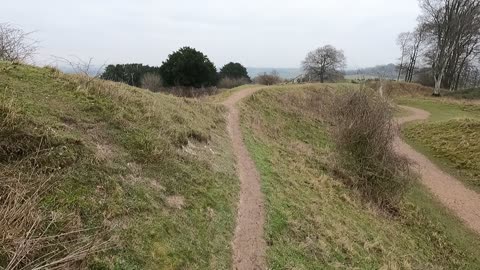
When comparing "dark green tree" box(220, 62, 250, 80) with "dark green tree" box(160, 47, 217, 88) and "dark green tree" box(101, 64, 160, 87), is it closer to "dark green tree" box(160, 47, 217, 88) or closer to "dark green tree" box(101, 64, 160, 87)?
"dark green tree" box(101, 64, 160, 87)

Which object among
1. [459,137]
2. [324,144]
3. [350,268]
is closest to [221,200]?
[350,268]

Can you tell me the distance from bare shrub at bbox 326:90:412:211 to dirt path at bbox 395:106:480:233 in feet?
7.86

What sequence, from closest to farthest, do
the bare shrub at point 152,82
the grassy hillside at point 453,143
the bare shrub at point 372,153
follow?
1. the bare shrub at point 372,153
2. the grassy hillside at point 453,143
3. the bare shrub at point 152,82

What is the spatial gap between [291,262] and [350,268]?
1.59 meters

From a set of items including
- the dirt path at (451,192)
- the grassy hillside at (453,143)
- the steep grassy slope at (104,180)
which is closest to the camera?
the steep grassy slope at (104,180)

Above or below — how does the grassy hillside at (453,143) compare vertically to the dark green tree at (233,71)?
below

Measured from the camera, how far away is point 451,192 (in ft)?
54.1

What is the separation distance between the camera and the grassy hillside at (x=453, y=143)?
18.7 meters

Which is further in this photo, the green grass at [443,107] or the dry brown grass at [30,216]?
the green grass at [443,107]

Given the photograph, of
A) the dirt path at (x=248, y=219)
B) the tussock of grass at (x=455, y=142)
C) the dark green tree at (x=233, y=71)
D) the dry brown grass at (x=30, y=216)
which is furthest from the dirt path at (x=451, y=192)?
the dark green tree at (x=233, y=71)

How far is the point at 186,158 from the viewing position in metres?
9.63

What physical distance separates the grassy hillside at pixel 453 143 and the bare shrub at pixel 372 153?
5.87 meters

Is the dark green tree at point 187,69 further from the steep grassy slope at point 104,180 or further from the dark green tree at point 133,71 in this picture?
the steep grassy slope at point 104,180

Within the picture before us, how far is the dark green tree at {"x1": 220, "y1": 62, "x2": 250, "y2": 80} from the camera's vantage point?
46.2m
